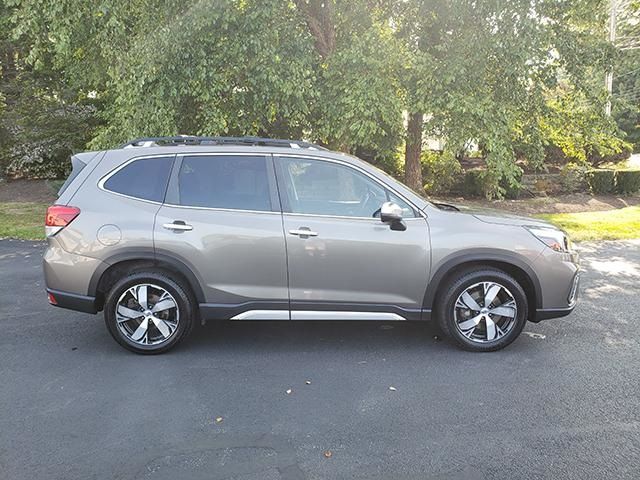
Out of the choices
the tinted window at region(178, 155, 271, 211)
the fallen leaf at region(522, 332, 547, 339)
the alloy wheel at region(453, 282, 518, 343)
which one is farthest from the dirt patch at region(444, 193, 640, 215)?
the tinted window at region(178, 155, 271, 211)

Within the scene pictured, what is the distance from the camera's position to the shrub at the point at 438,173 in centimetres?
1565

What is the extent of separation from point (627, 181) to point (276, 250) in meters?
15.9

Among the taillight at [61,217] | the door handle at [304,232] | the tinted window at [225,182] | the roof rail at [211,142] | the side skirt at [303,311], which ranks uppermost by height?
the roof rail at [211,142]

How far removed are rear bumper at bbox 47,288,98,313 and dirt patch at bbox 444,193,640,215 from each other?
1097cm

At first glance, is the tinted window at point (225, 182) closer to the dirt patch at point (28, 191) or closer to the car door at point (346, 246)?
the car door at point (346, 246)

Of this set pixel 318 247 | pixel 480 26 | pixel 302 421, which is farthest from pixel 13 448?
pixel 480 26

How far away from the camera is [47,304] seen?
595 cm

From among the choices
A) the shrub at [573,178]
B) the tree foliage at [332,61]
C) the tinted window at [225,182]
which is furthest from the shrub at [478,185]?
the tinted window at [225,182]

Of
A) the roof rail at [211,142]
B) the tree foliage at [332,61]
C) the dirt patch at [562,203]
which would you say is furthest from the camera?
the dirt patch at [562,203]

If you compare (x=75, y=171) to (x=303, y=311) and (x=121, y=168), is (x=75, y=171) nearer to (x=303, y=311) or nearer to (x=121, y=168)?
(x=121, y=168)

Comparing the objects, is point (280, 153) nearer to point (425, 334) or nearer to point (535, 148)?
point (425, 334)

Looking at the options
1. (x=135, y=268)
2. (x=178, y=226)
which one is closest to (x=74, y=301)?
(x=135, y=268)

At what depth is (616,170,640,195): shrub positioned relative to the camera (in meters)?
16.8

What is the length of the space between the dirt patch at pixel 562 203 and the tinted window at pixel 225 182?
33.5 ft
